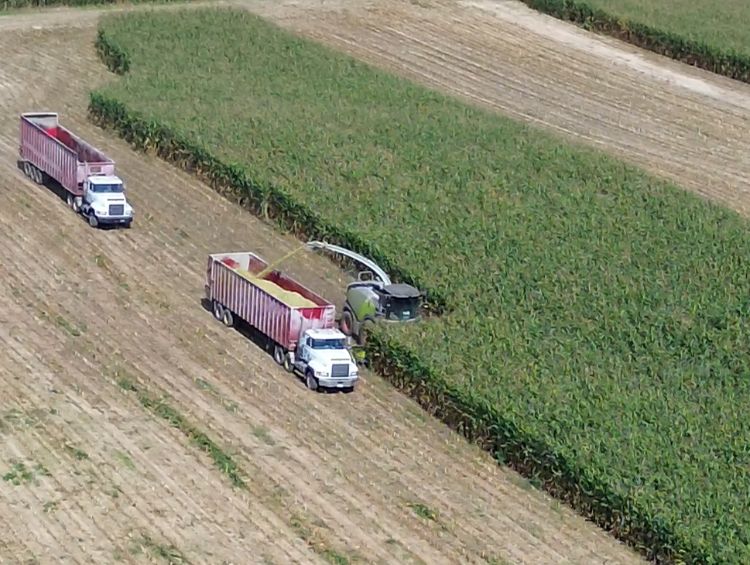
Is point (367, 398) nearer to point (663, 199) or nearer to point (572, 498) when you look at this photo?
point (572, 498)

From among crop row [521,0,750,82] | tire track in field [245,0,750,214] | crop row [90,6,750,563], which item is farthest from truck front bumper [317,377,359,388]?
crop row [521,0,750,82]

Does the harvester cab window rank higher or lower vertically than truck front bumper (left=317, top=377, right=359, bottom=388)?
higher

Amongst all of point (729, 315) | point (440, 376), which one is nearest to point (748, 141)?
point (729, 315)

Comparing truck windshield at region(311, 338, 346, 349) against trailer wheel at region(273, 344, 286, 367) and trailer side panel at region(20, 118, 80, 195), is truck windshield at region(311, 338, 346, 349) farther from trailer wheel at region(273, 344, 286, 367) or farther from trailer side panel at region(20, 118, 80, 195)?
trailer side panel at region(20, 118, 80, 195)

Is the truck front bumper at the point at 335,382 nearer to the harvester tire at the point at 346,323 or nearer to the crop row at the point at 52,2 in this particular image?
the harvester tire at the point at 346,323

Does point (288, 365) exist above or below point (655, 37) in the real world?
below

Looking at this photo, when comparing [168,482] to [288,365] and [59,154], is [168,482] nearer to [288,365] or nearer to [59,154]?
[288,365]

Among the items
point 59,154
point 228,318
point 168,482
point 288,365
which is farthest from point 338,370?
point 59,154
